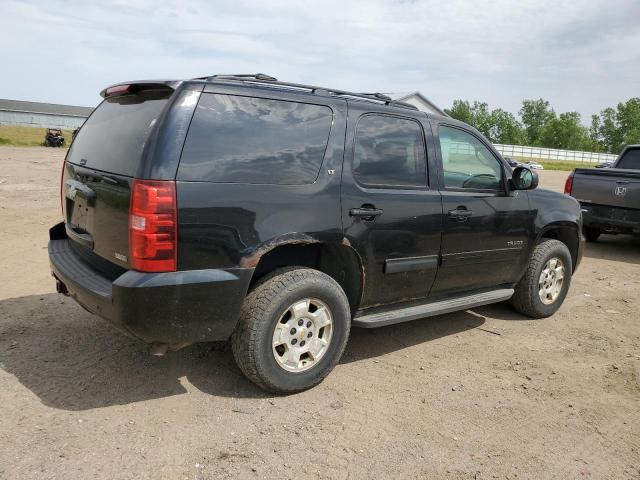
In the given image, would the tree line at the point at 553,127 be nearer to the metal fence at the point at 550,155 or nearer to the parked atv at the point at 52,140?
the metal fence at the point at 550,155

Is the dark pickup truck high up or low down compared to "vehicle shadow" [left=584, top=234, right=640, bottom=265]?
up

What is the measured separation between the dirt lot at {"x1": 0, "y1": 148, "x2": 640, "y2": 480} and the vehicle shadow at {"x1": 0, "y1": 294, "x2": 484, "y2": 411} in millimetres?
14

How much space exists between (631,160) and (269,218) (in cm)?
951

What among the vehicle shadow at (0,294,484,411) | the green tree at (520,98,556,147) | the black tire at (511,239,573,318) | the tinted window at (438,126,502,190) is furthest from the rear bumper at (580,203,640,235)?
the green tree at (520,98,556,147)

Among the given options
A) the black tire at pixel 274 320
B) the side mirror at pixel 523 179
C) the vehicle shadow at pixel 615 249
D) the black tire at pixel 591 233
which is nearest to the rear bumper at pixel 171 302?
the black tire at pixel 274 320

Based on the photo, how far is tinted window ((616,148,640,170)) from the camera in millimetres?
10332

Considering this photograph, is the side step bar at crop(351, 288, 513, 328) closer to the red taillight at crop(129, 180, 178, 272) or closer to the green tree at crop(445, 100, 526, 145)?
the red taillight at crop(129, 180, 178, 272)

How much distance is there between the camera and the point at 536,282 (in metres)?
5.26

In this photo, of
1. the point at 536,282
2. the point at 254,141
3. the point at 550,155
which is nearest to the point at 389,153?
the point at 254,141

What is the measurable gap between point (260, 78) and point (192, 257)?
1437mm

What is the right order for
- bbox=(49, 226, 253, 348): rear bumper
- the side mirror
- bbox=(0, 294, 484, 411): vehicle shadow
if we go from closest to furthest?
1. bbox=(49, 226, 253, 348): rear bumper
2. bbox=(0, 294, 484, 411): vehicle shadow
3. the side mirror

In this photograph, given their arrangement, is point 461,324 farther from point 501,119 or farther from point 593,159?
point 501,119

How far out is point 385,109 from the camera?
4094 millimetres

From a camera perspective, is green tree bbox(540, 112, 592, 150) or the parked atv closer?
the parked atv
